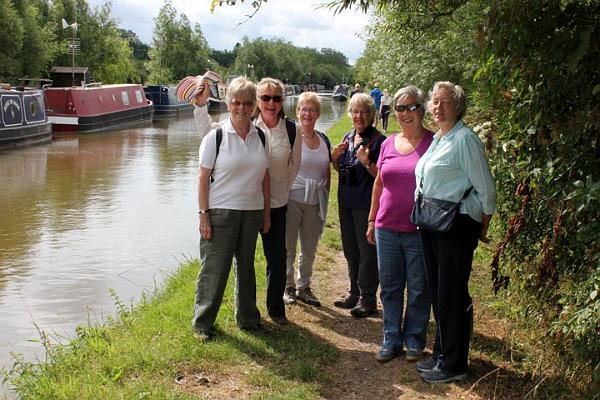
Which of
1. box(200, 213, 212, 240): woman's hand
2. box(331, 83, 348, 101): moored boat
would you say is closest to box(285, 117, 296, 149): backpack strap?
box(200, 213, 212, 240): woman's hand

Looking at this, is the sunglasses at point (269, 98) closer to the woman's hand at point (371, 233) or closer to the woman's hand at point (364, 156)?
the woman's hand at point (364, 156)

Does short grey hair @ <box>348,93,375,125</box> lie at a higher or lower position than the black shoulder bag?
higher

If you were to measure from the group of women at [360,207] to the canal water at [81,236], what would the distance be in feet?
6.13

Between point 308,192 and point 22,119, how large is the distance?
18.9 meters

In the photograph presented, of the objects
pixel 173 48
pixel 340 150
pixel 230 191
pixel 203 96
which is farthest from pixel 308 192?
pixel 173 48

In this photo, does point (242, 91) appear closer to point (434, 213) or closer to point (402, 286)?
point (434, 213)

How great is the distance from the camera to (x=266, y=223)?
4.69m

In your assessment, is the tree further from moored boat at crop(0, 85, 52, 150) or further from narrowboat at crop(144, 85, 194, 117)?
moored boat at crop(0, 85, 52, 150)

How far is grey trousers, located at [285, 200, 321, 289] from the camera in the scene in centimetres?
530

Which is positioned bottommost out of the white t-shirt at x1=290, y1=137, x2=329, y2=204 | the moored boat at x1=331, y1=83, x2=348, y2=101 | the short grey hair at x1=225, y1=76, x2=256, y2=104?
the moored boat at x1=331, y1=83, x2=348, y2=101

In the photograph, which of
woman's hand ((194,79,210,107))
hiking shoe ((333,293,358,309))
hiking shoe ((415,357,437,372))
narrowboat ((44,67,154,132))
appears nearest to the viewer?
hiking shoe ((415,357,437,372))

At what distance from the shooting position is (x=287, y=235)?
17.7 feet

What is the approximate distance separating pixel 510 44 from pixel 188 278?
14.6 ft

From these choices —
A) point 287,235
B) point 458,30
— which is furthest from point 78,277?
point 458,30
